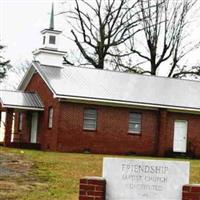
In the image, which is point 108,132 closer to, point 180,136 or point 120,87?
point 120,87

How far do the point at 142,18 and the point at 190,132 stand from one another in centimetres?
2245

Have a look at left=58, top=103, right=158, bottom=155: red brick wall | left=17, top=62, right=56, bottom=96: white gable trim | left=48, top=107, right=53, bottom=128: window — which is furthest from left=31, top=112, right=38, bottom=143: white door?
left=58, top=103, right=158, bottom=155: red brick wall

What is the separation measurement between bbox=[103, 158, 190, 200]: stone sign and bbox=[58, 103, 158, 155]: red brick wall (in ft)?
76.8

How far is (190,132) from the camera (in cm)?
3806

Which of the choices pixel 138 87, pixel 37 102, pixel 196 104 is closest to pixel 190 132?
pixel 196 104

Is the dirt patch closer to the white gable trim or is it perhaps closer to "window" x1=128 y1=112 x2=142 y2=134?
"window" x1=128 y1=112 x2=142 y2=134

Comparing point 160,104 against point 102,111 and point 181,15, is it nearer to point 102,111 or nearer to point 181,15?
Result: point 102,111

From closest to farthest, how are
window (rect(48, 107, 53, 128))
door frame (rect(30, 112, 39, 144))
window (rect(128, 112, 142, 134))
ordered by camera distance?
window (rect(48, 107, 53, 128)) → window (rect(128, 112, 142, 134)) → door frame (rect(30, 112, 39, 144))

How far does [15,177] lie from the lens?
18.6m

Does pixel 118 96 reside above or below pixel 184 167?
above

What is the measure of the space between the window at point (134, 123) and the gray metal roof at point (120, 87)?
950 millimetres

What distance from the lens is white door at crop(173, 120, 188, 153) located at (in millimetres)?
38000

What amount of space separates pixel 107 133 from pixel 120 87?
11.5 ft

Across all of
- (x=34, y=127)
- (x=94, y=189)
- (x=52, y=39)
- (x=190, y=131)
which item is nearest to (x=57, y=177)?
(x=94, y=189)
